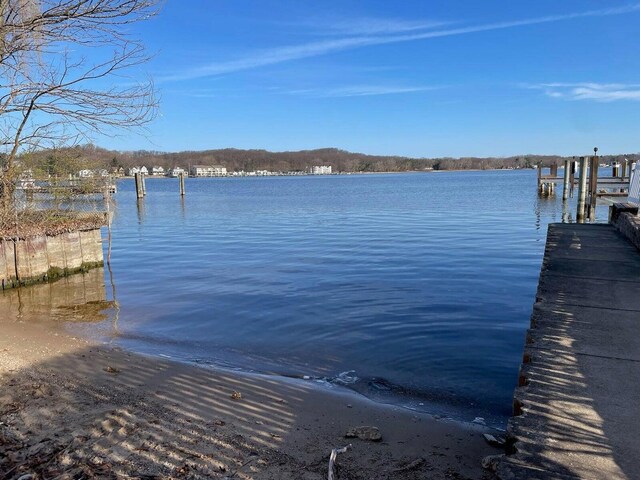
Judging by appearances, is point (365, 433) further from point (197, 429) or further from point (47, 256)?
point (47, 256)

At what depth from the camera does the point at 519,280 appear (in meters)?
14.7

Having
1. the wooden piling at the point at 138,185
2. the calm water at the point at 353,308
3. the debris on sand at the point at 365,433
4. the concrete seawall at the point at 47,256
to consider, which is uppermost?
the wooden piling at the point at 138,185

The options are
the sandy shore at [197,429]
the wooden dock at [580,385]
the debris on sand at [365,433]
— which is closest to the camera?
the wooden dock at [580,385]

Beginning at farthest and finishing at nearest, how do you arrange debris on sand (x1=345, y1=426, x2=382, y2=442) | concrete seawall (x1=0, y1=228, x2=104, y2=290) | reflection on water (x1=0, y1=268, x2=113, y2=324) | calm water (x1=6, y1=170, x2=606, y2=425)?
concrete seawall (x1=0, y1=228, x2=104, y2=290)
reflection on water (x1=0, y1=268, x2=113, y2=324)
calm water (x1=6, y1=170, x2=606, y2=425)
debris on sand (x1=345, y1=426, x2=382, y2=442)

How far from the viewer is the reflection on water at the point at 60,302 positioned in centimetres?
1152

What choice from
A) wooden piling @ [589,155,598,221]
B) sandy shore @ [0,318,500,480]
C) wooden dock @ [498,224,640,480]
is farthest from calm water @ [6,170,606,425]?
wooden piling @ [589,155,598,221]

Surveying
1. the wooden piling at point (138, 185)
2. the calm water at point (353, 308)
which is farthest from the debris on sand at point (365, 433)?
the wooden piling at point (138, 185)

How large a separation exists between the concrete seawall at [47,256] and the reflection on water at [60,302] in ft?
1.12

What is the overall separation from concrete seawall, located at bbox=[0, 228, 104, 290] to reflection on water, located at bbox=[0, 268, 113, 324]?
341 millimetres

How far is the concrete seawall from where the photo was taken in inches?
567

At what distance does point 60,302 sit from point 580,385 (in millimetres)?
12286

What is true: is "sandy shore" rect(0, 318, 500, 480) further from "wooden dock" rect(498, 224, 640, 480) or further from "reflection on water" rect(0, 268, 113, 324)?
"reflection on water" rect(0, 268, 113, 324)

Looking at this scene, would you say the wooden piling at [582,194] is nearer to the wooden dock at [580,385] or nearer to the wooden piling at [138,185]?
the wooden dock at [580,385]

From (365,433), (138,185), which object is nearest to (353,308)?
(365,433)
